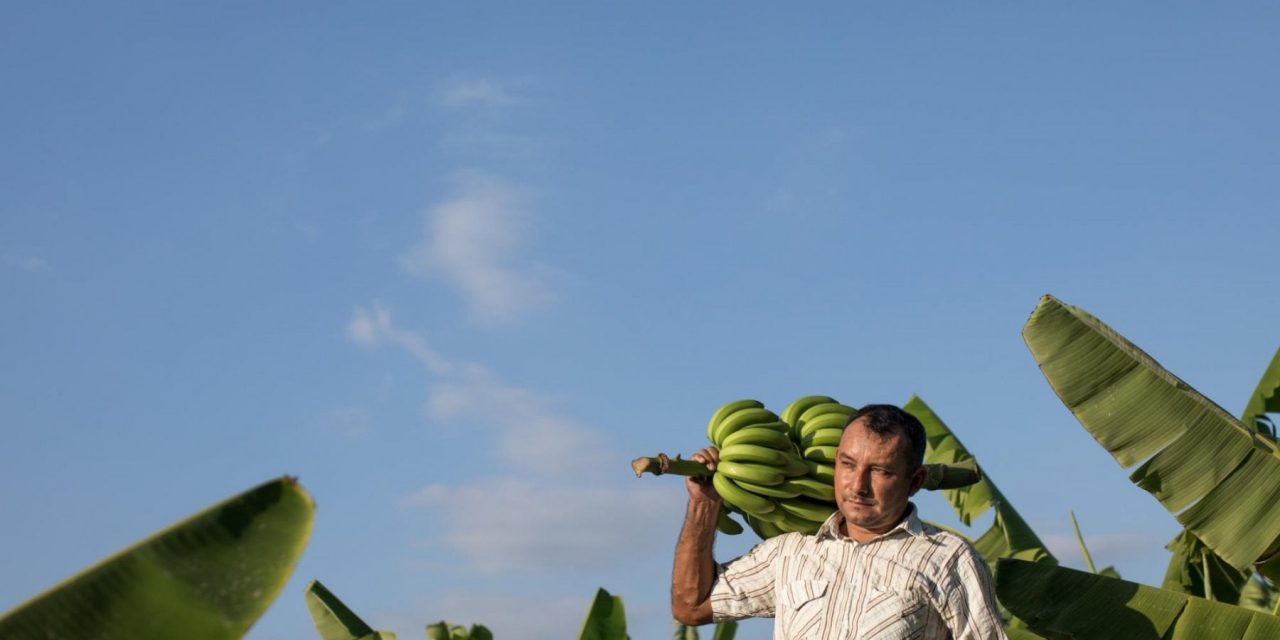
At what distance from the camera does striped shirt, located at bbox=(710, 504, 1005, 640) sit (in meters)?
3.55

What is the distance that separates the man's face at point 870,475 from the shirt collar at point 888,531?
3cm

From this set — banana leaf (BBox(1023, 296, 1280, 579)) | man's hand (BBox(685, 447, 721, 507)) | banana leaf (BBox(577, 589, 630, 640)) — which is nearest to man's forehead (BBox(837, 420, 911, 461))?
man's hand (BBox(685, 447, 721, 507))

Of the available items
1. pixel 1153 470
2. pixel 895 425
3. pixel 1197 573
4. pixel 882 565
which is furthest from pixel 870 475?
pixel 1197 573

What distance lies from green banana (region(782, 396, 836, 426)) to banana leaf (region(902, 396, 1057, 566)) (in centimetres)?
384

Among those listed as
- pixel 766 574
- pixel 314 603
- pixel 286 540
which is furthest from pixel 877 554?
pixel 314 603

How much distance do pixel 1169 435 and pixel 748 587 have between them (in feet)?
7.72

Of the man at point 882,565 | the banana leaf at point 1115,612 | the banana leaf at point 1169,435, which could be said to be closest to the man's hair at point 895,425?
the man at point 882,565

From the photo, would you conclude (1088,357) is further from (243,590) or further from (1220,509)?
(243,590)

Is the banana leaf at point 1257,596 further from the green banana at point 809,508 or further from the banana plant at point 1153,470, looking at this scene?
the green banana at point 809,508

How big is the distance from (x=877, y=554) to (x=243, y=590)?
6.73ft

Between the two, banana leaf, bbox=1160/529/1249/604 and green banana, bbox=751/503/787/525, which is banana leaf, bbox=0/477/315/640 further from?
banana leaf, bbox=1160/529/1249/604

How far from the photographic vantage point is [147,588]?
81.1 inches

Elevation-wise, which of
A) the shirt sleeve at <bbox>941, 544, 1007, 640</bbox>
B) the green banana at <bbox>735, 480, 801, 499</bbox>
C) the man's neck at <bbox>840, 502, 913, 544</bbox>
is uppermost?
the green banana at <bbox>735, 480, 801, 499</bbox>

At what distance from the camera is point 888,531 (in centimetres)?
365
